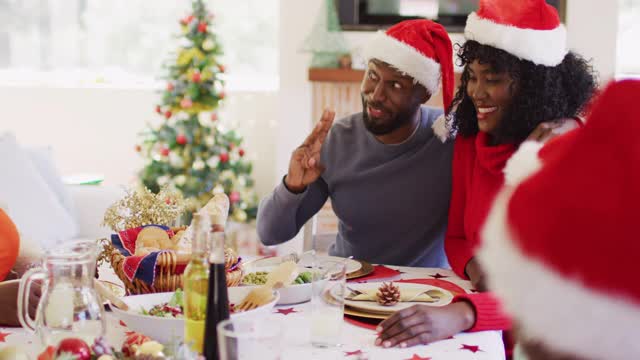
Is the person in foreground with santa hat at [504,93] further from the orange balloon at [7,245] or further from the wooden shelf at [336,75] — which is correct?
the wooden shelf at [336,75]

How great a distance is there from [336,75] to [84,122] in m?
1.99

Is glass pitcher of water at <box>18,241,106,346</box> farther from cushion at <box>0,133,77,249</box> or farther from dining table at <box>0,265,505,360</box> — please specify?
cushion at <box>0,133,77,249</box>

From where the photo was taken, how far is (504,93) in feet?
6.53

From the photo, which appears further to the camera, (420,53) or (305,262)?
(420,53)

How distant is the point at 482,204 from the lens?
1.94 meters

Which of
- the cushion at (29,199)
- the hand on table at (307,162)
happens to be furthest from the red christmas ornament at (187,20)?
the hand on table at (307,162)

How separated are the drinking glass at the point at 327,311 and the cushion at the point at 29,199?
2424 millimetres

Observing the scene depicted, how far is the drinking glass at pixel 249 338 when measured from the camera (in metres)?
0.97

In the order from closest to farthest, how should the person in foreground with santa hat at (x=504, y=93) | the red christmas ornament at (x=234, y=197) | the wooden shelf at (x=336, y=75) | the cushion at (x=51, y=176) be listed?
the person in foreground with santa hat at (x=504, y=93)
the cushion at (x=51, y=176)
the wooden shelf at (x=336, y=75)
the red christmas ornament at (x=234, y=197)

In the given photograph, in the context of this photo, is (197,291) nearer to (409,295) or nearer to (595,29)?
(409,295)

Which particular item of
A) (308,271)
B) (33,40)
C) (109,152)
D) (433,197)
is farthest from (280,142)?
(308,271)

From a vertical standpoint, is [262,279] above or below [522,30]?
below

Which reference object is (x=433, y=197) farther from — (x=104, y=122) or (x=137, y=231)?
(x=104, y=122)

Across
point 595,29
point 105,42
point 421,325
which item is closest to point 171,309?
point 421,325
